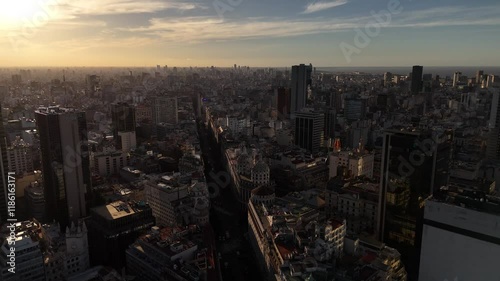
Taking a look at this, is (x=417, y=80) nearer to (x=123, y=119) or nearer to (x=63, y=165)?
(x=123, y=119)

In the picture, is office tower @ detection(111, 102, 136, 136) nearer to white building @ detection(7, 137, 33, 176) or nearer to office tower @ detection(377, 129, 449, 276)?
white building @ detection(7, 137, 33, 176)

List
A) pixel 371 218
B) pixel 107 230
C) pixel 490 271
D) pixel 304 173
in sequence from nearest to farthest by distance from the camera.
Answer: pixel 490 271 < pixel 107 230 < pixel 371 218 < pixel 304 173

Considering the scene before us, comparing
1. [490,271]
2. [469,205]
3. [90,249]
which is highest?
[469,205]

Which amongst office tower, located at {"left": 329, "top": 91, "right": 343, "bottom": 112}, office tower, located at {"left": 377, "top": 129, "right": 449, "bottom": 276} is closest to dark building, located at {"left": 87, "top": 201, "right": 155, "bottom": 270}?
office tower, located at {"left": 377, "top": 129, "right": 449, "bottom": 276}

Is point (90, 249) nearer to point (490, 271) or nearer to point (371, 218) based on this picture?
point (371, 218)

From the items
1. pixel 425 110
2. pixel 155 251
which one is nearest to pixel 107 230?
pixel 155 251

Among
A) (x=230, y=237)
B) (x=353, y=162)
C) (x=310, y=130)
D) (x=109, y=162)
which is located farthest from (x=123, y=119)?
(x=353, y=162)

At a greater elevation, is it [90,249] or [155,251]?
[155,251]
